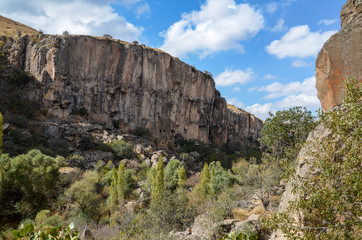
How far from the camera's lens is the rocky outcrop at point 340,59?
20.8 ft

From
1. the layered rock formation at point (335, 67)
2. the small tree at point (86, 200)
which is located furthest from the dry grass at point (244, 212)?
the small tree at point (86, 200)

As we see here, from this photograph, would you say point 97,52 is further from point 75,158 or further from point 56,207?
point 56,207

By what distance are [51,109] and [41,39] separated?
14.2 metres

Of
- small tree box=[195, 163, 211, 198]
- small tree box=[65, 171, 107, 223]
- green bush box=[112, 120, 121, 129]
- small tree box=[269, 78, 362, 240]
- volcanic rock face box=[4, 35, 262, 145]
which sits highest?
volcanic rock face box=[4, 35, 262, 145]

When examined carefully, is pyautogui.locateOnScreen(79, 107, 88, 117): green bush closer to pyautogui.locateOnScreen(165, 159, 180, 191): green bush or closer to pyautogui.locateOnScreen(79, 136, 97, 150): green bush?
pyautogui.locateOnScreen(79, 136, 97, 150): green bush

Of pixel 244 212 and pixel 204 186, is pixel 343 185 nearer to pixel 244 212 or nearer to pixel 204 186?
pixel 244 212

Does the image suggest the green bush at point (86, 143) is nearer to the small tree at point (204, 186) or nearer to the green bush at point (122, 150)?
the green bush at point (122, 150)

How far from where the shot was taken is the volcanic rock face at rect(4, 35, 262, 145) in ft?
136

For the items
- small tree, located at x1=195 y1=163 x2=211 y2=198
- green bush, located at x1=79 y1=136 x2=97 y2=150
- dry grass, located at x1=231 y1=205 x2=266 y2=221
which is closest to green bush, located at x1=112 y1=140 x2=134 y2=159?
green bush, located at x1=79 y1=136 x2=97 y2=150

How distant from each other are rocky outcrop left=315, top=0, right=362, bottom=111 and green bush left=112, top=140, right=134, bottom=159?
31.0 metres

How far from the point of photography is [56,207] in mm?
20109

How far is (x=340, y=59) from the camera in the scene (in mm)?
6660

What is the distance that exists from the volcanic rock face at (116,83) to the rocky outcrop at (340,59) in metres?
41.5

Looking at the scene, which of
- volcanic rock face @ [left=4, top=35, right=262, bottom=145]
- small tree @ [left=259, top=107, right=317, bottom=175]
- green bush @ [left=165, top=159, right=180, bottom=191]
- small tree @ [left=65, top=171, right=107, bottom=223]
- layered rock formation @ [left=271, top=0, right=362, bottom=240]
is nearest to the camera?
layered rock formation @ [left=271, top=0, right=362, bottom=240]
